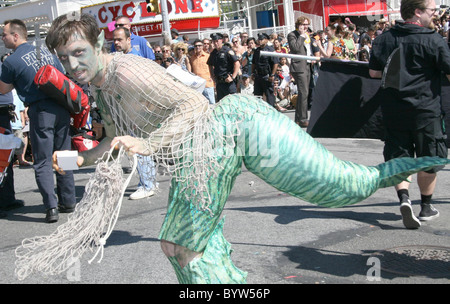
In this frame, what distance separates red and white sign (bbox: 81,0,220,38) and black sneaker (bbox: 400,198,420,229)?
22311mm

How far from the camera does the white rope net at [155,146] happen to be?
9.06ft

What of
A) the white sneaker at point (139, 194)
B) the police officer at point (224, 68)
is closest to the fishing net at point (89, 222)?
the white sneaker at point (139, 194)

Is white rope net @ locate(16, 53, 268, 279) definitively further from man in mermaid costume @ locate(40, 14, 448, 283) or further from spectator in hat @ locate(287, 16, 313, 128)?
spectator in hat @ locate(287, 16, 313, 128)

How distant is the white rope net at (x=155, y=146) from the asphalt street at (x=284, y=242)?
29cm

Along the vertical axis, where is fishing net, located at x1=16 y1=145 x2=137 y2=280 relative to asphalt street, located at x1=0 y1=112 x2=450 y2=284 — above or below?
above

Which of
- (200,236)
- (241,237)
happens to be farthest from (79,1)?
(200,236)

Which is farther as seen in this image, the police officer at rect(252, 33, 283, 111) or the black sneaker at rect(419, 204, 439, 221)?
the police officer at rect(252, 33, 283, 111)

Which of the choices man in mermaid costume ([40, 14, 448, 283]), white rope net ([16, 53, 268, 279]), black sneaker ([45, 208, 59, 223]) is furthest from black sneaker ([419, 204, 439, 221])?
black sneaker ([45, 208, 59, 223])

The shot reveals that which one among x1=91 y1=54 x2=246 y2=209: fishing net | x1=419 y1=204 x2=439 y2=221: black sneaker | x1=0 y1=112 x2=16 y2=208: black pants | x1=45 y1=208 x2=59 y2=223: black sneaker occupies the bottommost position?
Result: x1=419 y1=204 x2=439 y2=221: black sneaker

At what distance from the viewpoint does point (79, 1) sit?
29484mm

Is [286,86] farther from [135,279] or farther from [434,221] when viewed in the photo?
[135,279]

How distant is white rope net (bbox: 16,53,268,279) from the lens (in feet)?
9.06

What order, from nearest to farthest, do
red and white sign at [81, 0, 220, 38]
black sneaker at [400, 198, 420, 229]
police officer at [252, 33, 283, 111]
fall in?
black sneaker at [400, 198, 420, 229] < police officer at [252, 33, 283, 111] < red and white sign at [81, 0, 220, 38]
